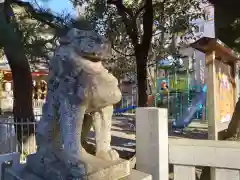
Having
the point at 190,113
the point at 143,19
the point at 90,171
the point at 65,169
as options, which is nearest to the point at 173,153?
the point at 90,171

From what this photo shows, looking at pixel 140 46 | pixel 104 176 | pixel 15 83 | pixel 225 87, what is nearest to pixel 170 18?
pixel 140 46

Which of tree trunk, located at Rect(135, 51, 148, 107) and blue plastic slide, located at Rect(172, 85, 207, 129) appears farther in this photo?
blue plastic slide, located at Rect(172, 85, 207, 129)

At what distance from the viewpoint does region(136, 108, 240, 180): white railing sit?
191cm

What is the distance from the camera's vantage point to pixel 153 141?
2002 millimetres

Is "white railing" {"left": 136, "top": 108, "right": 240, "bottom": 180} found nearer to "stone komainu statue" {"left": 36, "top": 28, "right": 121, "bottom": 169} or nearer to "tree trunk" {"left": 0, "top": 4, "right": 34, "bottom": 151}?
"stone komainu statue" {"left": 36, "top": 28, "right": 121, "bottom": 169}

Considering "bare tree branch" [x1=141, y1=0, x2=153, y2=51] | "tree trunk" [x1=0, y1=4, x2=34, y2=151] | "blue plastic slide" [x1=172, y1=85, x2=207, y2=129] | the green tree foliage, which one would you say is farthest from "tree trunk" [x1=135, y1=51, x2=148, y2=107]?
"blue plastic slide" [x1=172, y1=85, x2=207, y2=129]

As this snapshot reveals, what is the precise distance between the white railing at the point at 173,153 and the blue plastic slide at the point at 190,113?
7.17 m

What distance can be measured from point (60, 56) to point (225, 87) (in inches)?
142

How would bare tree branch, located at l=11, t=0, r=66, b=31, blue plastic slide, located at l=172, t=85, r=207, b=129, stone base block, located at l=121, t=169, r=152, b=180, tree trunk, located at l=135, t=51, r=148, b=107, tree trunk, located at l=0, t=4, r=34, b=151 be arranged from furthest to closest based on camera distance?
blue plastic slide, located at l=172, t=85, r=207, b=129
tree trunk, located at l=135, t=51, r=148, b=107
tree trunk, located at l=0, t=4, r=34, b=151
bare tree branch, located at l=11, t=0, r=66, b=31
stone base block, located at l=121, t=169, r=152, b=180

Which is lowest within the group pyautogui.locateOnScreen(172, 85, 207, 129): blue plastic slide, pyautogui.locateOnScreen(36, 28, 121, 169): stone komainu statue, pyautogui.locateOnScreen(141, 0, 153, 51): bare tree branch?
pyautogui.locateOnScreen(172, 85, 207, 129): blue plastic slide

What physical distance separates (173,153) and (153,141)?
0.61 ft

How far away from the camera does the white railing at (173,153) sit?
6.26 feet

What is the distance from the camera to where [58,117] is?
1.96 meters

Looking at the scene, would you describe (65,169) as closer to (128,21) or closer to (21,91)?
(21,91)
